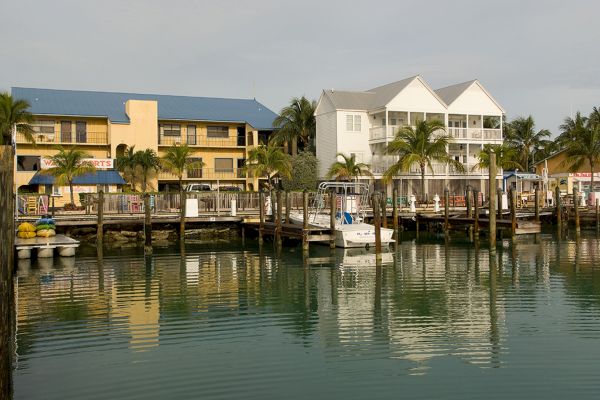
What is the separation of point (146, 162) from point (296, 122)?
54.6 feet

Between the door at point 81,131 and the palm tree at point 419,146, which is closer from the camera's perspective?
the palm tree at point 419,146

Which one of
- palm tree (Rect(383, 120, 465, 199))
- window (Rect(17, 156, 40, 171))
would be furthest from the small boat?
window (Rect(17, 156, 40, 171))

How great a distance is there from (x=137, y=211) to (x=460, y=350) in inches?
1241

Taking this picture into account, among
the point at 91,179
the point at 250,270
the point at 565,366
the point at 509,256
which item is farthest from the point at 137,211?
the point at 565,366

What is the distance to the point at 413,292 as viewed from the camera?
2116 cm

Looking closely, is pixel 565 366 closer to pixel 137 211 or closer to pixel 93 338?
pixel 93 338

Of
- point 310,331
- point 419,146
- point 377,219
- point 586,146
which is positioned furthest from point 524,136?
point 310,331

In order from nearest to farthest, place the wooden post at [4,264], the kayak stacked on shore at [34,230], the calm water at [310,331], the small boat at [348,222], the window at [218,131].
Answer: the wooden post at [4,264] → the calm water at [310,331] → the kayak stacked on shore at [34,230] → the small boat at [348,222] → the window at [218,131]

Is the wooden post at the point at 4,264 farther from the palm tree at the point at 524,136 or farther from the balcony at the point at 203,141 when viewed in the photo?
the palm tree at the point at 524,136

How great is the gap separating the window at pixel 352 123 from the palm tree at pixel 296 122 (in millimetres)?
6090

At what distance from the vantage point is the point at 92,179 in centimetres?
Result: 5094

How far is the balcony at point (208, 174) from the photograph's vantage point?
5888 centimetres

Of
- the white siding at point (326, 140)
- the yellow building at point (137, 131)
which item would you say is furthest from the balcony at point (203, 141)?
the white siding at point (326, 140)

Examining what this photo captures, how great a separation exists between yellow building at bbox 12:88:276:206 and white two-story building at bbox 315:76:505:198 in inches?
306
